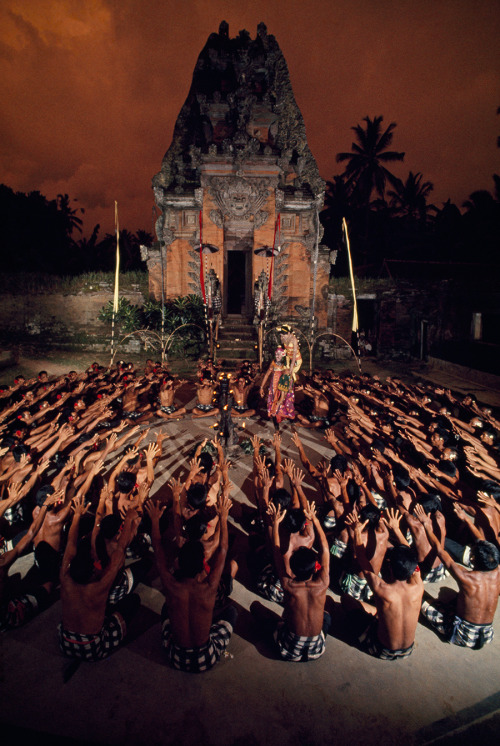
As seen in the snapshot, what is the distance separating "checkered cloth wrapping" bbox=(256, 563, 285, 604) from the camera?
15.3ft

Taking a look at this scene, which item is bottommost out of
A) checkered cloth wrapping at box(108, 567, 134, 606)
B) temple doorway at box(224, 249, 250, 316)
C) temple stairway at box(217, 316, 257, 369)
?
checkered cloth wrapping at box(108, 567, 134, 606)

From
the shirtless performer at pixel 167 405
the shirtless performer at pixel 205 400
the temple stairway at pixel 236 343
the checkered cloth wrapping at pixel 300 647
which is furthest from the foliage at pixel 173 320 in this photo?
the checkered cloth wrapping at pixel 300 647

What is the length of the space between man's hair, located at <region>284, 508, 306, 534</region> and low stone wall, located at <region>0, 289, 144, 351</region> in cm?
1898

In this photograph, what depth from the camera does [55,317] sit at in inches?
848

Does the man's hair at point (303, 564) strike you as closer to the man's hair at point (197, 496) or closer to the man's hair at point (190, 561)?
the man's hair at point (190, 561)

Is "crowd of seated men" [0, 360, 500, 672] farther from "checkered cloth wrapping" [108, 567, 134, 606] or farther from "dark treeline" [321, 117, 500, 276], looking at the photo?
"dark treeline" [321, 117, 500, 276]

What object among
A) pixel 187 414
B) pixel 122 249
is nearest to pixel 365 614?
pixel 187 414

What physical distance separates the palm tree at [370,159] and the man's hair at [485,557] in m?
37.9

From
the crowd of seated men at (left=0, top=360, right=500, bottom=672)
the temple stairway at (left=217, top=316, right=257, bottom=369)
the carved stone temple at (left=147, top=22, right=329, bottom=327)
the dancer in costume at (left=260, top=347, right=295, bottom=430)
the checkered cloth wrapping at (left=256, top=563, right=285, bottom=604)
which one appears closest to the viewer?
the crowd of seated men at (left=0, top=360, right=500, bottom=672)

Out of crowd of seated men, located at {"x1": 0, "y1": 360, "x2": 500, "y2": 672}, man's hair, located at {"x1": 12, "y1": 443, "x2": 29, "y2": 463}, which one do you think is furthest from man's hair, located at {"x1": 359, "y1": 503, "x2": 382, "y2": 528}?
man's hair, located at {"x1": 12, "y1": 443, "x2": 29, "y2": 463}

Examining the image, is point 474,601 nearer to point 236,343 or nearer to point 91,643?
point 91,643

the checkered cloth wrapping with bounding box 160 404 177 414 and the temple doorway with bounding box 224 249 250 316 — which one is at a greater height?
the temple doorway with bounding box 224 249 250 316

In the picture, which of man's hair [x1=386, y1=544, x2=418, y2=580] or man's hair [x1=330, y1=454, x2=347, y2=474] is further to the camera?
man's hair [x1=330, y1=454, x2=347, y2=474]

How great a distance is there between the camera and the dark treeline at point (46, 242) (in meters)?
29.7
